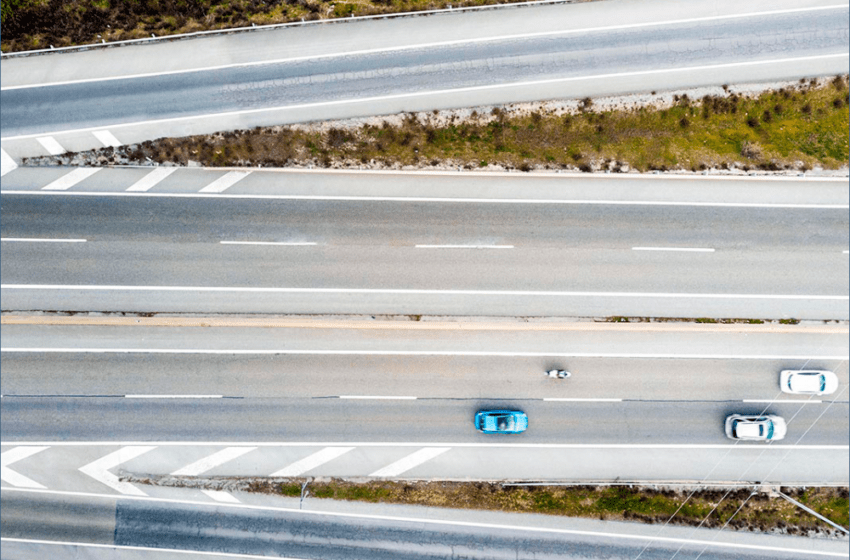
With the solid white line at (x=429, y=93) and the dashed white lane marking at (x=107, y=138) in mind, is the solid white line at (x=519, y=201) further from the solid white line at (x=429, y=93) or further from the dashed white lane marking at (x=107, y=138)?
the solid white line at (x=429, y=93)

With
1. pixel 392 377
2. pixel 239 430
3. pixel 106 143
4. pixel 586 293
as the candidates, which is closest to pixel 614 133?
pixel 586 293

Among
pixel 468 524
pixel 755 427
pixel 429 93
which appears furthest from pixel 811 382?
pixel 429 93

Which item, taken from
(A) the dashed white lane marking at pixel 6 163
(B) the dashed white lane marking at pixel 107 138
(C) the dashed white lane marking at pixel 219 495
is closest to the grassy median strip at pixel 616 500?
(C) the dashed white lane marking at pixel 219 495

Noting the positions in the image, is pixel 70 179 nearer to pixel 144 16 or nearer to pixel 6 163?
pixel 6 163

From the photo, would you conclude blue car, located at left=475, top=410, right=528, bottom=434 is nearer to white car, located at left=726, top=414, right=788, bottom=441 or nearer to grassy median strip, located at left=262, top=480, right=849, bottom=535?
grassy median strip, located at left=262, top=480, right=849, bottom=535

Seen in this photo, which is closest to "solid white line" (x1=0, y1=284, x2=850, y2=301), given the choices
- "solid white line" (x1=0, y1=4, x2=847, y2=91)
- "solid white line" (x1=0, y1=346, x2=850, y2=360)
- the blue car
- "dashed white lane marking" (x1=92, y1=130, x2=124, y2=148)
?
"solid white line" (x1=0, y1=346, x2=850, y2=360)

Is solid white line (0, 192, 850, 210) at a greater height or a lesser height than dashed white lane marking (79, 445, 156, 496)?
greater
